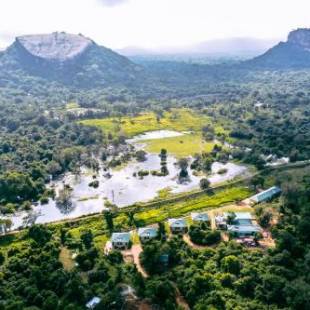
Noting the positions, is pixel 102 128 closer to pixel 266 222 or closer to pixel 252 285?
pixel 266 222

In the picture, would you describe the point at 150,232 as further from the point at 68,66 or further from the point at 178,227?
the point at 68,66

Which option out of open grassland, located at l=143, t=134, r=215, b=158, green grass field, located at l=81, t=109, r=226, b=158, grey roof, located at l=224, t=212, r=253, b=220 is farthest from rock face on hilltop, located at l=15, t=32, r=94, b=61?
grey roof, located at l=224, t=212, r=253, b=220

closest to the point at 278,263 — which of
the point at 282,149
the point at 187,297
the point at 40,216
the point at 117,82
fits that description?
the point at 187,297

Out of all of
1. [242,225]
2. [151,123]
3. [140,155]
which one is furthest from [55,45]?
[242,225]

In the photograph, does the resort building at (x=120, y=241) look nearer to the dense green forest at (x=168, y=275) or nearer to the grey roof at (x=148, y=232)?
the grey roof at (x=148, y=232)

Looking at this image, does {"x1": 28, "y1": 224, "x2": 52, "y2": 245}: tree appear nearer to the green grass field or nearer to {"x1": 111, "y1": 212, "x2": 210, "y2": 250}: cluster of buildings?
{"x1": 111, "y1": 212, "x2": 210, "y2": 250}: cluster of buildings
